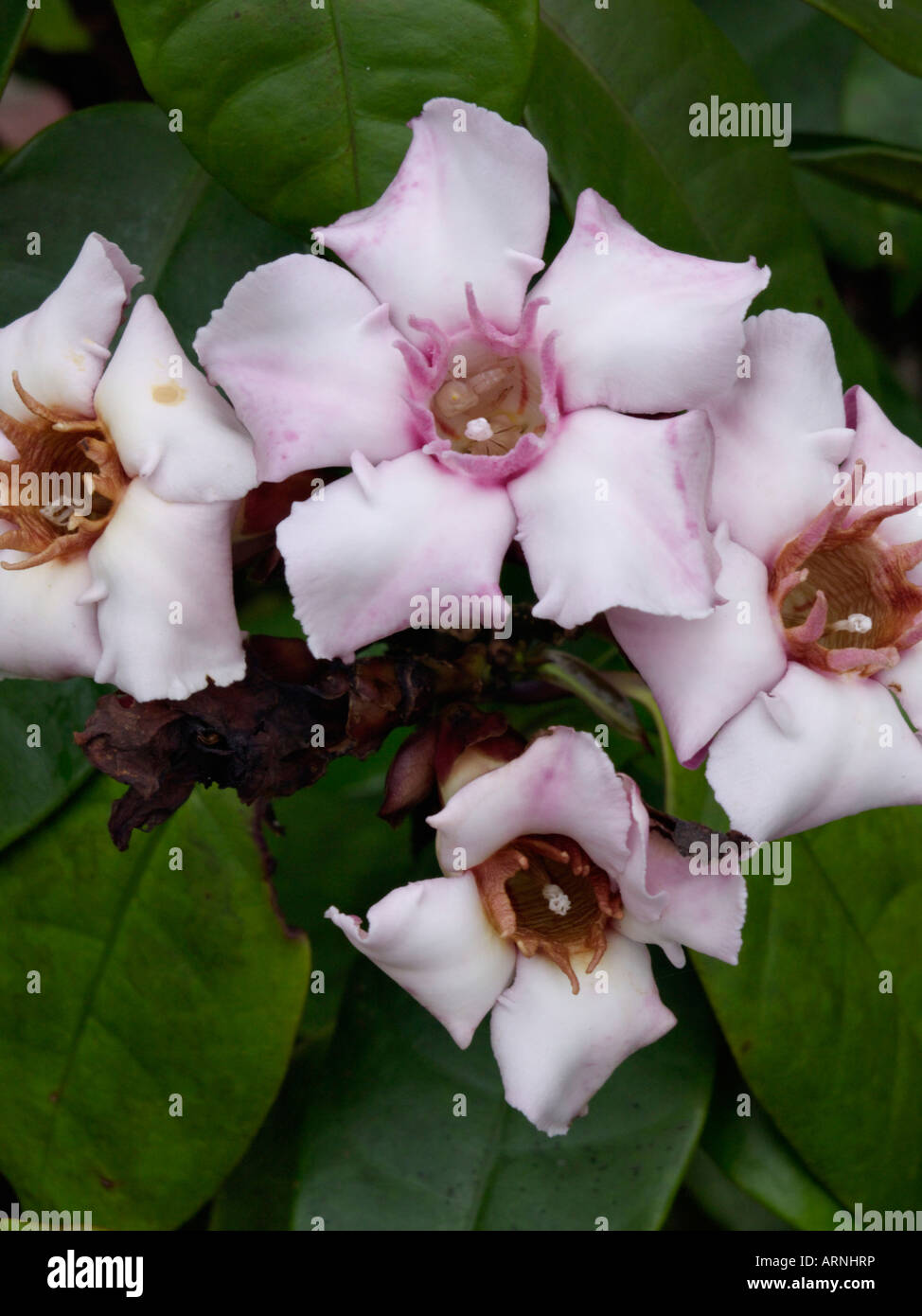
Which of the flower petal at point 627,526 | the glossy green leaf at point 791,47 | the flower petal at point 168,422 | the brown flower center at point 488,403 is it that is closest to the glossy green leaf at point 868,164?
the glossy green leaf at point 791,47

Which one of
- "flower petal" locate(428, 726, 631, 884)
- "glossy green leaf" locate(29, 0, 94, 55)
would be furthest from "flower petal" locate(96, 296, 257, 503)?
"glossy green leaf" locate(29, 0, 94, 55)

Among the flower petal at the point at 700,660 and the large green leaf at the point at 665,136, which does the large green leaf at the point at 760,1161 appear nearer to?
the flower petal at the point at 700,660

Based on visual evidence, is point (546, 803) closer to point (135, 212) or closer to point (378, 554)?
point (378, 554)

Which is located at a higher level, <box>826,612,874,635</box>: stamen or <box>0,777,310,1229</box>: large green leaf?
<box>826,612,874,635</box>: stamen

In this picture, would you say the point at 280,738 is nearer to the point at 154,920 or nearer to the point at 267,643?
the point at 267,643

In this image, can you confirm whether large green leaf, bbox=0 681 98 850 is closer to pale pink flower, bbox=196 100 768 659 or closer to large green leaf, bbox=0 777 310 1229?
large green leaf, bbox=0 777 310 1229
